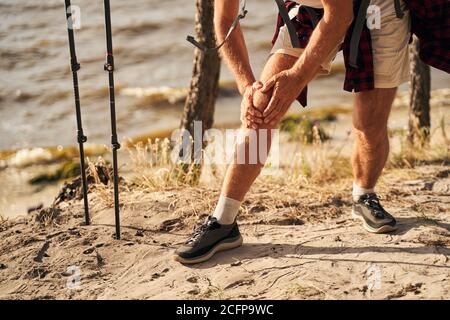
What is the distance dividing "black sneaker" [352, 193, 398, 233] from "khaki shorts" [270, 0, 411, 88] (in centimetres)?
76

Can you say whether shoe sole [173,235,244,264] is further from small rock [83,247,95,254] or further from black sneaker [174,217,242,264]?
small rock [83,247,95,254]

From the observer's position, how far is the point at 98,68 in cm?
1153

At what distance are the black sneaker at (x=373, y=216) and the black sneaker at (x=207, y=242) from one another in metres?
0.87

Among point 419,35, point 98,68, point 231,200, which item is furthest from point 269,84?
point 98,68

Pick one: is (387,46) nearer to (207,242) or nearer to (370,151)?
(370,151)

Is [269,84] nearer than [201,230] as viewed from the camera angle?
Yes

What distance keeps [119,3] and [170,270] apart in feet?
38.1

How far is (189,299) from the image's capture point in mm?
3404

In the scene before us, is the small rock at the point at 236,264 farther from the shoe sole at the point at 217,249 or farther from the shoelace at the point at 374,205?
the shoelace at the point at 374,205

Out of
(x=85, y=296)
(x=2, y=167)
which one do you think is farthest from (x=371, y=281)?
(x=2, y=167)

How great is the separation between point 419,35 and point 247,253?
5.47ft

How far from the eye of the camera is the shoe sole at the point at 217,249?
377 centimetres

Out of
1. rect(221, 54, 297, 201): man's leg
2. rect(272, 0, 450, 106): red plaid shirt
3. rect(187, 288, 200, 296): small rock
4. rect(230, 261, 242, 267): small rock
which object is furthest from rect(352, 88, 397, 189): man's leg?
rect(187, 288, 200, 296): small rock
